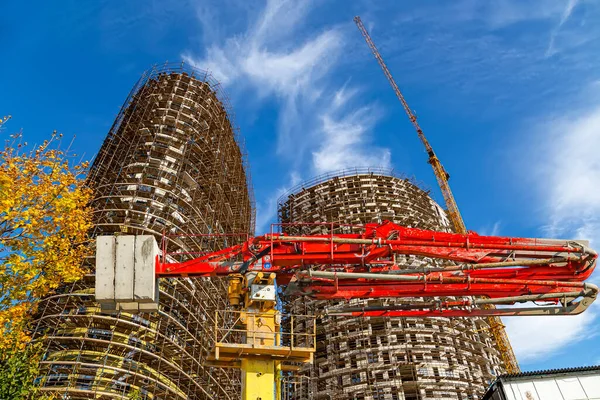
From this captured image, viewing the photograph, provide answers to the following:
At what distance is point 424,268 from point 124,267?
8968 millimetres

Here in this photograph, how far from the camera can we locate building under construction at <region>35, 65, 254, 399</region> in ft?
72.8

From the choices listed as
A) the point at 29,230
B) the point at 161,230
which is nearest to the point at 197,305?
the point at 161,230

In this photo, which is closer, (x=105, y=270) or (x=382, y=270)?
(x=105, y=270)

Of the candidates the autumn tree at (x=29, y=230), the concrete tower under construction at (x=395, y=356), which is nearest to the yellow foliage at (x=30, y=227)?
the autumn tree at (x=29, y=230)

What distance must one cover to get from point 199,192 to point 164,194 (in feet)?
10.1

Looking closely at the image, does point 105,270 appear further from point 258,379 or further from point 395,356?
point 395,356

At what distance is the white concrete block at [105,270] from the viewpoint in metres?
13.3

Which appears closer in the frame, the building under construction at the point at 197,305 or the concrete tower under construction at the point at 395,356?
the building under construction at the point at 197,305

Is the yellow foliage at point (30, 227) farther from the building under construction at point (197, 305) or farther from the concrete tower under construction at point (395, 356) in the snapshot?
the concrete tower under construction at point (395, 356)

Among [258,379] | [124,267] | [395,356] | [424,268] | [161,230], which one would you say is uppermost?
[161,230]

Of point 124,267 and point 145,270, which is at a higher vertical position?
point 124,267

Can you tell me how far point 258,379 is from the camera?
1259cm

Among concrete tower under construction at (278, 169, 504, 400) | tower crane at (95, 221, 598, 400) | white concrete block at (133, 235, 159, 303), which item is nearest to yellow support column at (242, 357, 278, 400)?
tower crane at (95, 221, 598, 400)

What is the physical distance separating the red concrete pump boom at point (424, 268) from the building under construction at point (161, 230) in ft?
6.84
